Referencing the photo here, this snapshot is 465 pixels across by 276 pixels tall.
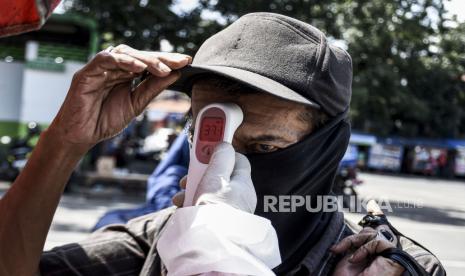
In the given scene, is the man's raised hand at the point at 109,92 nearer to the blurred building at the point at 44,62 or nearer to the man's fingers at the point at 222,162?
the man's fingers at the point at 222,162

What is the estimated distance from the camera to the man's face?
130 centimetres

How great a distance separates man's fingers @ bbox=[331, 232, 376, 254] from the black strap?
0.07 meters

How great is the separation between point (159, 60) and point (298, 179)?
0.46 metres

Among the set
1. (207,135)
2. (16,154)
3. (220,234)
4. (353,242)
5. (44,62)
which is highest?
(207,135)

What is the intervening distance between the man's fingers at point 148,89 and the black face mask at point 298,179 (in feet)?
0.86

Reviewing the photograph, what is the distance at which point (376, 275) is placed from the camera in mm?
1131

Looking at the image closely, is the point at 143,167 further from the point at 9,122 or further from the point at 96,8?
the point at 96,8

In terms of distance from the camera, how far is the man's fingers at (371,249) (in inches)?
45.8

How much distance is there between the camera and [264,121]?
1313mm

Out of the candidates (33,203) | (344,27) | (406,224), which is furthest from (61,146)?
(344,27)

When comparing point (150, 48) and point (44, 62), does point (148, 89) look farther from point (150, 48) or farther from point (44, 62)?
point (44, 62)

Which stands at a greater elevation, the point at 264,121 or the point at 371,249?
the point at 264,121

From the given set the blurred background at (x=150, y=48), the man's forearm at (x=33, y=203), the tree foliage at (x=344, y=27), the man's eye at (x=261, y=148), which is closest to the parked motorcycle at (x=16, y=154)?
the blurred background at (x=150, y=48)

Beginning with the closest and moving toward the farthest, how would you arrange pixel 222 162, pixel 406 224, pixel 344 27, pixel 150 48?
1. pixel 222 162
2. pixel 406 224
3. pixel 150 48
4. pixel 344 27
